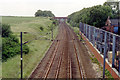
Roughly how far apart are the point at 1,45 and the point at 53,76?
781 centimetres

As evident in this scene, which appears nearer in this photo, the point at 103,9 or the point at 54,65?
the point at 54,65

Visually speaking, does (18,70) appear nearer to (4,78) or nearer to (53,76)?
(4,78)

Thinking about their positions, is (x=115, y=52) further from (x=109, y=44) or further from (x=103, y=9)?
(x=103, y=9)

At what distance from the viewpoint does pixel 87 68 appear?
16703mm

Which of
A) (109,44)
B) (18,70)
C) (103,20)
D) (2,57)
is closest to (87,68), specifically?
(109,44)

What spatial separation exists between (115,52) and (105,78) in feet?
7.65

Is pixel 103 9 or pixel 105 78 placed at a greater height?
pixel 103 9

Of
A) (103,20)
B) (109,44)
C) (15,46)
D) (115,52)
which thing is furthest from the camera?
(103,20)

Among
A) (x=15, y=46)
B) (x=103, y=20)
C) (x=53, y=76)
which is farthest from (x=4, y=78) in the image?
(x=103, y=20)

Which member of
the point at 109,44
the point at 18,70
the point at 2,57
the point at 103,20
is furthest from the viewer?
the point at 103,20

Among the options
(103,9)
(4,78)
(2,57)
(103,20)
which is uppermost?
(103,9)

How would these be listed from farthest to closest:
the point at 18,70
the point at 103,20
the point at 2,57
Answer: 1. the point at 103,20
2. the point at 2,57
3. the point at 18,70

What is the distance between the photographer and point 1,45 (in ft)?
61.0

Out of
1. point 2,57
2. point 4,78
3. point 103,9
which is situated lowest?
point 4,78
